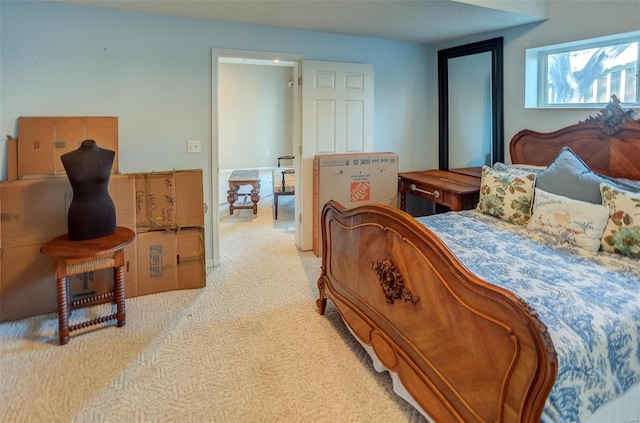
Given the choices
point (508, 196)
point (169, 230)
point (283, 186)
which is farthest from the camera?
point (283, 186)

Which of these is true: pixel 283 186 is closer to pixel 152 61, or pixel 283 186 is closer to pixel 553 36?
pixel 152 61

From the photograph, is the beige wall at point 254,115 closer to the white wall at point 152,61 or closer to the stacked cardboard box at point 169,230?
the white wall at point 152,61

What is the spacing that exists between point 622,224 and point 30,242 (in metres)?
3.80

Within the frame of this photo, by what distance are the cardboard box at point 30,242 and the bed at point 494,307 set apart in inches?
75.6

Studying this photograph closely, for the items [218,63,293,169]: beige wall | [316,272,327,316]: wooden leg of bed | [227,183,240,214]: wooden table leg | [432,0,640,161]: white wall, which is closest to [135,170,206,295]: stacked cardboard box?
[316,272,327,316]: wooden leg of bed

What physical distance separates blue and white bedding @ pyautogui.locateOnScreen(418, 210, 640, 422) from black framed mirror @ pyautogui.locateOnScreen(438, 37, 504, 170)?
1790 mm

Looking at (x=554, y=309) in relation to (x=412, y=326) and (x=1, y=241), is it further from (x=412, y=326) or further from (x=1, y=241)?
(x=1, y=241)

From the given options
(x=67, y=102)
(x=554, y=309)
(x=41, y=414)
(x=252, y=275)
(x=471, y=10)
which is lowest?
(x=41, y=414)

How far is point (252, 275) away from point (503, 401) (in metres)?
2.56

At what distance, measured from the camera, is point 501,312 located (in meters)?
1.19

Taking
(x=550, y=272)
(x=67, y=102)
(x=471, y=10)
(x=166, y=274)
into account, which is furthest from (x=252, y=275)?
(x=471, y=10)

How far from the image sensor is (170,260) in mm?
3074

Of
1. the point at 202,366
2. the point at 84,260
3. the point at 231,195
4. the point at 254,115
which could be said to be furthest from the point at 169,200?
the point at 254,115

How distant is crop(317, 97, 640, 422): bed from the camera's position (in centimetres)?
120
